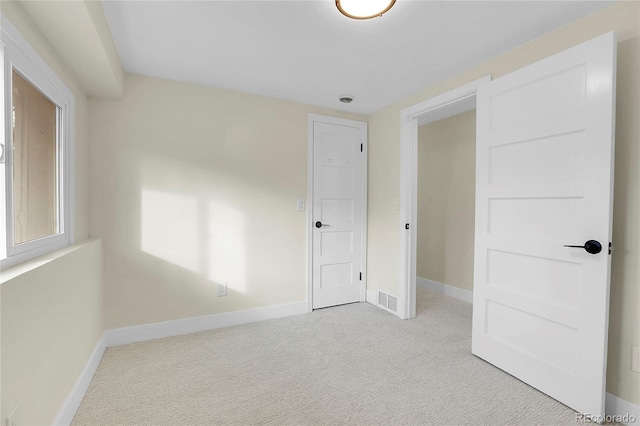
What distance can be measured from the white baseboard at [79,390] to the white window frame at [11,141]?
31.6 inches

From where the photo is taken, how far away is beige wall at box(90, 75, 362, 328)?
8.41 ft

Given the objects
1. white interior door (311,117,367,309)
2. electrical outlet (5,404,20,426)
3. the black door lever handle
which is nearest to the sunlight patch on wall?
white interior door (311,117,367,309)

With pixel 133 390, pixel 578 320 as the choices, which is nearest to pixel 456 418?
pixel 578 320

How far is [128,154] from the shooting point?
259 cm

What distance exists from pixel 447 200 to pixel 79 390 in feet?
13.4

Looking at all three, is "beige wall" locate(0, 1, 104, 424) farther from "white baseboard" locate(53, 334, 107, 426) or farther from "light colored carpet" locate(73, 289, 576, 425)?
"light colored carpet" locate(73, 289, 576, 425)

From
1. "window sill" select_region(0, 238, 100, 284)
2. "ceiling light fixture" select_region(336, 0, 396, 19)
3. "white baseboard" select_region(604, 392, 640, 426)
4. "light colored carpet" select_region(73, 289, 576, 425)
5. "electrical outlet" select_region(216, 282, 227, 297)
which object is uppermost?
"ceiling light fixture" select_region(336, 0, 396, 19)

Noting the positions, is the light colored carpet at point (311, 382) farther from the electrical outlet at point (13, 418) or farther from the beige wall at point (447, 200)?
the beige wall at point (447, 200)

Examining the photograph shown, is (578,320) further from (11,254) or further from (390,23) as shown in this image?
(11,254)

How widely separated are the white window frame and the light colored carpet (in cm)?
99

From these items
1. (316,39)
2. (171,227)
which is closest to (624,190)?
(316,39)

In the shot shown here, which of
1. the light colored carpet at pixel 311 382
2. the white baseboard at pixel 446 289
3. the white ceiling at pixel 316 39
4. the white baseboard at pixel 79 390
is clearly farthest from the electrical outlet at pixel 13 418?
the white baseboard at pixel 446 289

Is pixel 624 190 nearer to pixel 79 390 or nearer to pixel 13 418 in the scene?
pixel 13 418

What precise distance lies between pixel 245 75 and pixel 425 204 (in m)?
3.06
